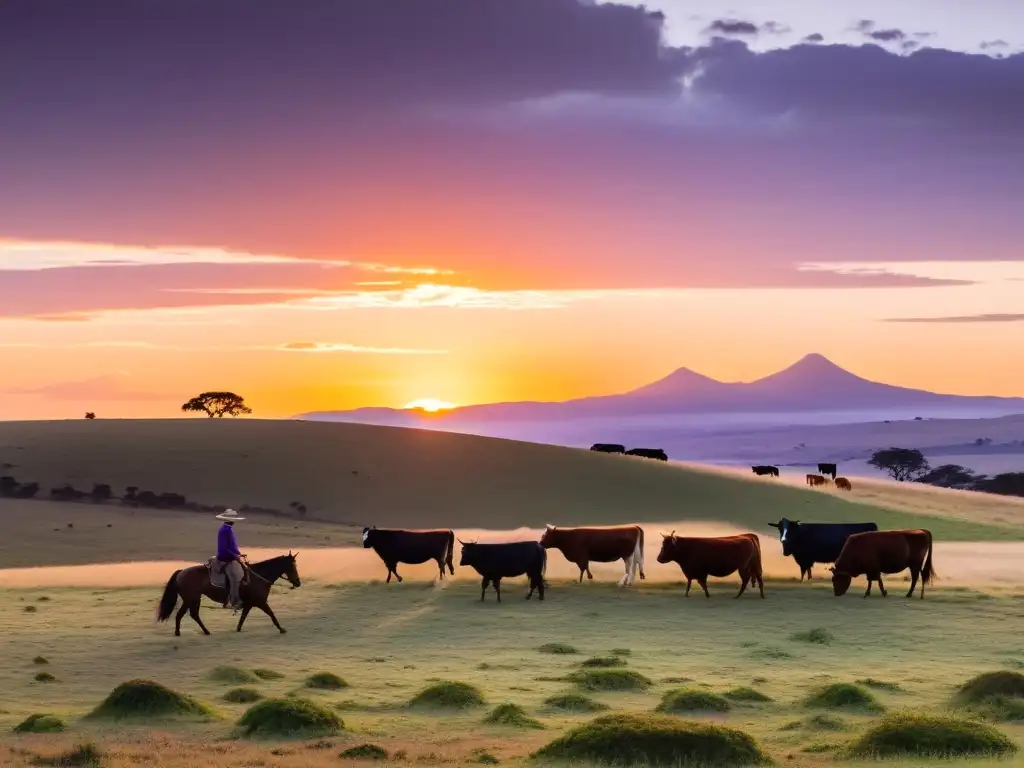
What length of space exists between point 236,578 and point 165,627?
2.96 metres

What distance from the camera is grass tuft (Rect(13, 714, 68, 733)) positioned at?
63.4 feet

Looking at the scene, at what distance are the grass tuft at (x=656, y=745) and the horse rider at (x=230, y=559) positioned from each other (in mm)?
12762

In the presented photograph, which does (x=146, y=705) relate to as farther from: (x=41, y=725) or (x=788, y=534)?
(x=788, y=534)

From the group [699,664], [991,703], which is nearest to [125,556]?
[699,664]

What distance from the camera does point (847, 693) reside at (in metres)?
20.9

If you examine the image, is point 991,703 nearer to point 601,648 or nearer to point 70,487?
point 601,648

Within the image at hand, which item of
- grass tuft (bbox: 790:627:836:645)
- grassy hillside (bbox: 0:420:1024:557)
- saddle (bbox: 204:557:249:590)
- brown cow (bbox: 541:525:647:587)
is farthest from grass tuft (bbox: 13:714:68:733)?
grassy hillside (bbox: 0:420:1024:557)

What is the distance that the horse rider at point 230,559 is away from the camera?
28500 millimetres

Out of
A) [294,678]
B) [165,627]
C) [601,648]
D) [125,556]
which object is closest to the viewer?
[294,678]

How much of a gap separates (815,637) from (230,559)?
12.5 m

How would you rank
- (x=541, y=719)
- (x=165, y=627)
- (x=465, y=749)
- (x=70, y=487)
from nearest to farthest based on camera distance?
(x=465, y=749)
(x=541, y=719)
(x=165, y=627)
(x=70, y=487)

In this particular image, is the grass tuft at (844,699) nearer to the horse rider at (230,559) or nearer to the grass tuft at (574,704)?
the grass tuft at (574,704)

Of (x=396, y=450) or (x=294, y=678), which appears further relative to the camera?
(x=396, y=450)

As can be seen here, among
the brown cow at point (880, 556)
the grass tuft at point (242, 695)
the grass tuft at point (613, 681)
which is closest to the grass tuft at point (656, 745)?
the grass tuft at point (613, 681)
